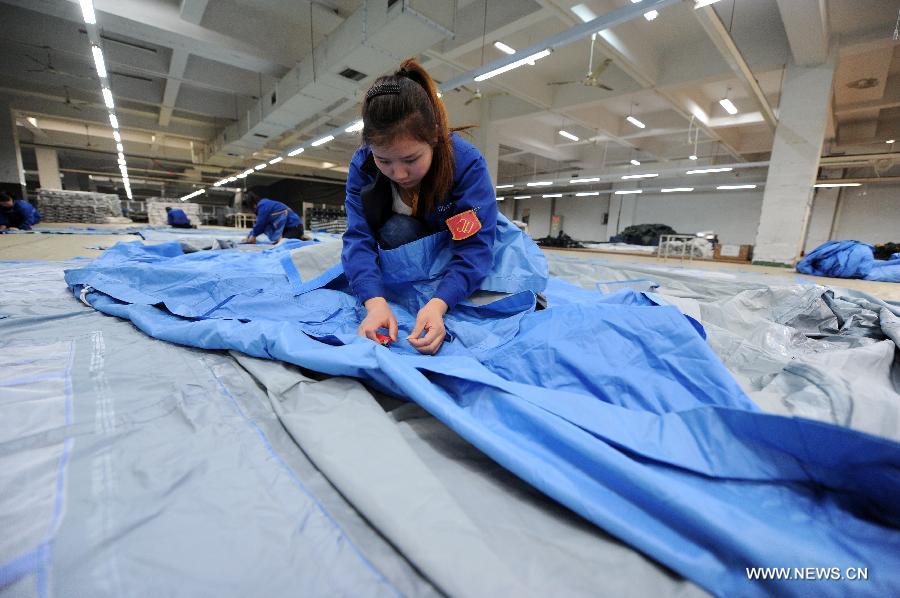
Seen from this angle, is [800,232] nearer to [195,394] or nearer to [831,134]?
[831,134]

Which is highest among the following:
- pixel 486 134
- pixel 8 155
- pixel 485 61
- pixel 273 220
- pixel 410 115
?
pixel 485 61

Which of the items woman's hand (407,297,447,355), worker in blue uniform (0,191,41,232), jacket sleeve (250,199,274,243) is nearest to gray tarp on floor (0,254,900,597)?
woman's hand (407,297,447,355)

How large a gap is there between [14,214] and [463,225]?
24.4ft

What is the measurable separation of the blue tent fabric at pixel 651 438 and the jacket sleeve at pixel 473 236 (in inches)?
5.7

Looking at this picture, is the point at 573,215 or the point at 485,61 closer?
the point at 485,61

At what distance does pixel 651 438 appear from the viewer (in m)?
0.44

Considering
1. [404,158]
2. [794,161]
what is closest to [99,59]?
[404,158]

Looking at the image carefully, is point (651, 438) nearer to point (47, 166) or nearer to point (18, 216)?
point (18, 216)

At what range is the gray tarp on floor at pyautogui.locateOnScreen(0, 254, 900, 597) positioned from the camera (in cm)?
30

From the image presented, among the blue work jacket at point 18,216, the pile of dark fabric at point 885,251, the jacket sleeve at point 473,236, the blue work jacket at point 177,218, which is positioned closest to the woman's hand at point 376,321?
the jacket sleeve at point 473,236

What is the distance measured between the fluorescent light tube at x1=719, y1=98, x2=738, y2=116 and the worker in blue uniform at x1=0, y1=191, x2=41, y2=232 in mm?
10598

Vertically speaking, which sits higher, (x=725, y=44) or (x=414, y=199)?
(x=725, y=44)

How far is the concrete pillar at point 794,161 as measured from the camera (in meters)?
4.66

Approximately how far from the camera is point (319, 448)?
0.44m
